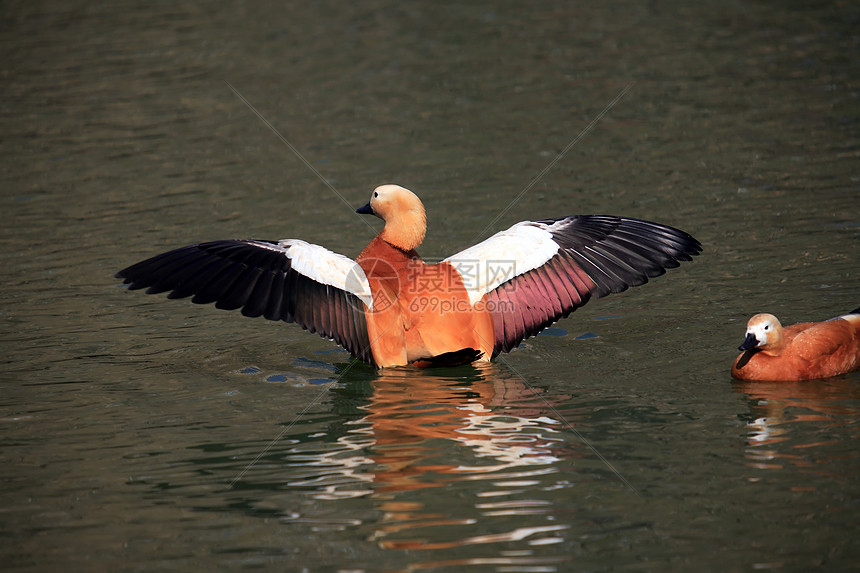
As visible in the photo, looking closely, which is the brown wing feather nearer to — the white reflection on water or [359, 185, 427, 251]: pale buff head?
the white reflection on water

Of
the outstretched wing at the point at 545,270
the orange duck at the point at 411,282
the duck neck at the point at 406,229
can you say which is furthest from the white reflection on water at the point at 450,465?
the duck neck at the point at 406,229

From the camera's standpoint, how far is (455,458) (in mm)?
5727

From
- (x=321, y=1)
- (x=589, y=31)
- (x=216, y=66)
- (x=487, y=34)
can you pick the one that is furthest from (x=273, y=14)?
(x=589, y=31)

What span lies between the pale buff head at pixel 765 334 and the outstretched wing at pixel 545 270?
835 millimetres

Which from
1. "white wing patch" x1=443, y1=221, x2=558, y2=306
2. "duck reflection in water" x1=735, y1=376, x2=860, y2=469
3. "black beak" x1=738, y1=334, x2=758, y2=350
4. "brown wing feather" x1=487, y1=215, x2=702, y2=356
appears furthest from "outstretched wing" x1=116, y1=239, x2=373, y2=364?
"duck reflection in water" x1=735, y1=376, x2=860, y2=469

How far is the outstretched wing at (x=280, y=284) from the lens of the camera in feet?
22.9

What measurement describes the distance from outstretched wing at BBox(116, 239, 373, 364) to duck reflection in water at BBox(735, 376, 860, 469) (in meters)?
2.61

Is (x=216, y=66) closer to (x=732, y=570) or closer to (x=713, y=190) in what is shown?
(x=713, y=190)

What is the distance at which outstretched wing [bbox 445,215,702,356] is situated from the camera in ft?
23.2

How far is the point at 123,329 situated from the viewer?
840 cm

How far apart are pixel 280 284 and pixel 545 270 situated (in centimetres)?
185

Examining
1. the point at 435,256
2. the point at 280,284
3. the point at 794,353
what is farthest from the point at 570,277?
the point at 435,256

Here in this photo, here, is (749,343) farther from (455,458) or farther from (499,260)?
(455,458)

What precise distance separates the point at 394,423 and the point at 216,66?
11981 millimetres
